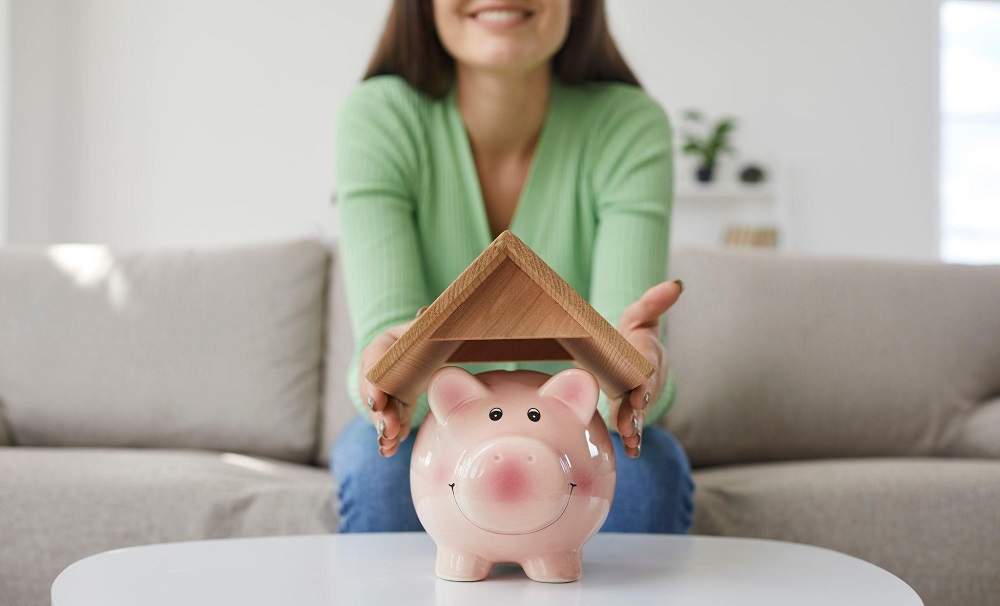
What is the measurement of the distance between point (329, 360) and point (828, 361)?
0.91m

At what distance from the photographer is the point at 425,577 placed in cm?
64

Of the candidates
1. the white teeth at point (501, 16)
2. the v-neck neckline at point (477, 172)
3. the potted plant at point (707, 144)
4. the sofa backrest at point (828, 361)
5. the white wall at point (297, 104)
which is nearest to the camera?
the white teeth at point (501, 16)

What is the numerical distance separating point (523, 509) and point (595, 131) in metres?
0.70

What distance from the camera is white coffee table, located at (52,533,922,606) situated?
0.59 meters

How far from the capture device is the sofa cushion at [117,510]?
1.23 m

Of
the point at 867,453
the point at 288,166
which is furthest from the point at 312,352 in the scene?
the point at 288,166

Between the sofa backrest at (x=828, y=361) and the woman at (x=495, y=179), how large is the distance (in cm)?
53

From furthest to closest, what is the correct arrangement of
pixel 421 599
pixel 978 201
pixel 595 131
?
pixel 978 201 < pixel 595 131 < pixel 421 599

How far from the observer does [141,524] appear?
127cm

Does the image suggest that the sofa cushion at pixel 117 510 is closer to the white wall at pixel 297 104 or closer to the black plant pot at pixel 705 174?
the white wall at pixel 297 104

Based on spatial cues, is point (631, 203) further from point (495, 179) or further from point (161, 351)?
point (161, 351)

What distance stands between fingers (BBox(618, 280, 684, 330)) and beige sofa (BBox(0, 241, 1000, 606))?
0.77 m

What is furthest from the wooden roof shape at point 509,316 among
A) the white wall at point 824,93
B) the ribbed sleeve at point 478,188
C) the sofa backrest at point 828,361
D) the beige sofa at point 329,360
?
the white wall at point 824,93

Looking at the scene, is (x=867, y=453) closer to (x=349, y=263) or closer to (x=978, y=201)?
(x=349, y=263)
